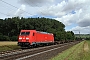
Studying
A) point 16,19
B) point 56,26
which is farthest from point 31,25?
point 56,26

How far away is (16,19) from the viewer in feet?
443

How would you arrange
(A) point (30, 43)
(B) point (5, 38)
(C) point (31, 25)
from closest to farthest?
(A) point (30, 43), (B) point (5, 38), (C) point (31, 25)

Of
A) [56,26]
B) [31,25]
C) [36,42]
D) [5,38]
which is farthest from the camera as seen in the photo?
[56,26]

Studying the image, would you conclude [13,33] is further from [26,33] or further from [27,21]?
[26,33]

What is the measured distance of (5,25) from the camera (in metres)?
138

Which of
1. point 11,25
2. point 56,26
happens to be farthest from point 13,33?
point 56,26

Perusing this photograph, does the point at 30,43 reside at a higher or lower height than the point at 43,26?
lower

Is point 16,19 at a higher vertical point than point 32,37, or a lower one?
higher

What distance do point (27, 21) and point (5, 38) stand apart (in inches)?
1181

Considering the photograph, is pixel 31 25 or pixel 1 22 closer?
pixel 31 25

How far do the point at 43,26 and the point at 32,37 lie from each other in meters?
93.6

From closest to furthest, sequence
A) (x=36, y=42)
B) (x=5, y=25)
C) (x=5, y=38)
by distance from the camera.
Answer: (x=36, y=42) → (x=5, y=38) → (x=5, y=25)

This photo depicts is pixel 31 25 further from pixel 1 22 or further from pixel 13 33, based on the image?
pixel 1 22

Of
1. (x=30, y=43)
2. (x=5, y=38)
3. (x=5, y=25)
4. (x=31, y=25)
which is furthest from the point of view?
(x=5, y=25)
